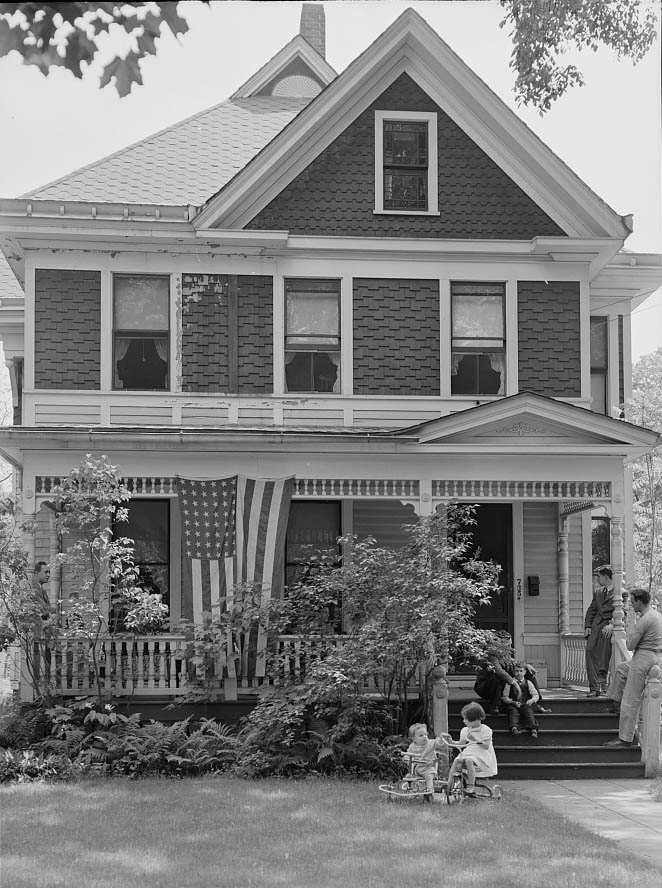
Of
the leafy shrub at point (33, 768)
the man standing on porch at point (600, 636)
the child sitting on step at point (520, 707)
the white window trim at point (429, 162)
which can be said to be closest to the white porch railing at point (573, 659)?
the man standing on porch at point (600, 636)

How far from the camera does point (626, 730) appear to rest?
44.5 feet

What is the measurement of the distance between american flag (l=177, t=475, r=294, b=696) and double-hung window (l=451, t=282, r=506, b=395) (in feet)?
11.2

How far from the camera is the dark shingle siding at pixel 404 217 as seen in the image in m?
16.9

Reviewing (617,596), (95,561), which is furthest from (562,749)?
(95,561)

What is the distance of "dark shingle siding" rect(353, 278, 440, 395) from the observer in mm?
16844

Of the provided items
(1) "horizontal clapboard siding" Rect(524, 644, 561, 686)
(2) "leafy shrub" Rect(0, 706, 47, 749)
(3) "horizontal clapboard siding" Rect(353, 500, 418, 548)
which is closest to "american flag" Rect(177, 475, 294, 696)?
(2) "leafy shrub" Rect(0, 706, 47, 749)

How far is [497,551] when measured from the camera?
17578 millimetres

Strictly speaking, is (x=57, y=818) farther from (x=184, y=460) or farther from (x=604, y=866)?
(x=184, y=460)

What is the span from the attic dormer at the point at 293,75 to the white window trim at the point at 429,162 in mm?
5339

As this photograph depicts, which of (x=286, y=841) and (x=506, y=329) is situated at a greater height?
(x=506, y=329)

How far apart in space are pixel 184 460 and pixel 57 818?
20.0 feet

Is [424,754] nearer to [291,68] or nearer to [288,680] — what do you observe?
[288,680]

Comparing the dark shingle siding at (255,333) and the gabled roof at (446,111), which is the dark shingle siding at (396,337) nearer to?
the dark shingle siding at (255,333)

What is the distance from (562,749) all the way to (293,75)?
1413 cm
